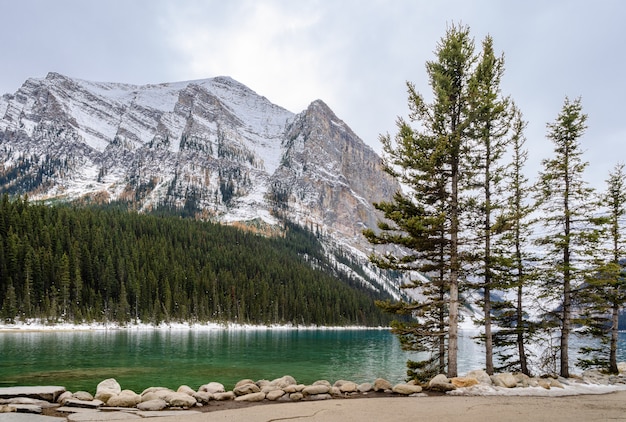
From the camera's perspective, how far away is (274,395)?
47.3 feet

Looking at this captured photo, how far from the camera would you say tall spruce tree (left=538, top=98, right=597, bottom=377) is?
72.7 feet

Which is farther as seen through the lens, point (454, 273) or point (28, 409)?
point (454, 273)

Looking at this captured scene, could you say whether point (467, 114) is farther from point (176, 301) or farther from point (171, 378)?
point (176, 301)

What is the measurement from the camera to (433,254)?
63.1ft

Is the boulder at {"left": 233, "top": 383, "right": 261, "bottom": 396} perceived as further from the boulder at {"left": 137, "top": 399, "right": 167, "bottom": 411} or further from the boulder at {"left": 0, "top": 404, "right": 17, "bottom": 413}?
the boulder at {"left": 0, "top": 404, "right": 17, "bottom": 413}

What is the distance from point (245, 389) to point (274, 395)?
149cm

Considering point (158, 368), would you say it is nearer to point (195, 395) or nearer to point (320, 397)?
point (195, 395)

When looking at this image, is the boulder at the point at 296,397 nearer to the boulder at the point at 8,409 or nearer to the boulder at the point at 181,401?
the boulder at the point at 181,401

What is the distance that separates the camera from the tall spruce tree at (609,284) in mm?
22000

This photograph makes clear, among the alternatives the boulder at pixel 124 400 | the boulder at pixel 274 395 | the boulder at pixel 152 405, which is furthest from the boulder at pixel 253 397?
the boulder at pixel 124 400

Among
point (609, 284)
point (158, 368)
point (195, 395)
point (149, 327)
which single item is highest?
point (609, 284)

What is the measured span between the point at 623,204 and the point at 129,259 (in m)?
115

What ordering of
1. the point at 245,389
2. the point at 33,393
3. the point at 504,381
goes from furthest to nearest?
the point at 504,381, the point at 245,389, the point at 33,393

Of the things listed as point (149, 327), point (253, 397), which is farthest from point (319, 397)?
point (149, 327)
